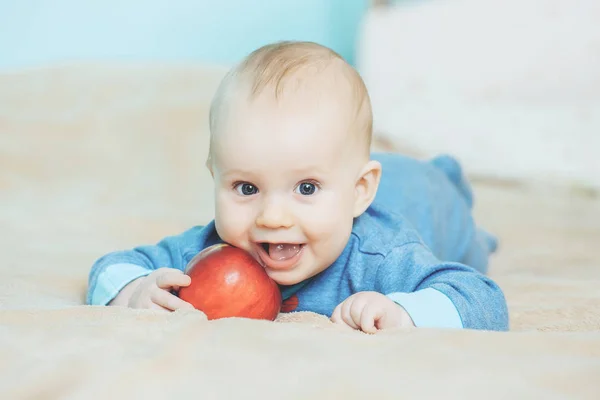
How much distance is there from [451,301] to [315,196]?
22 centimetres

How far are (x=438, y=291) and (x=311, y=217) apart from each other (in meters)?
0.19

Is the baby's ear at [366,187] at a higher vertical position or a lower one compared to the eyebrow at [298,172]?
lower

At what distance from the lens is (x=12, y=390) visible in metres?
0.64

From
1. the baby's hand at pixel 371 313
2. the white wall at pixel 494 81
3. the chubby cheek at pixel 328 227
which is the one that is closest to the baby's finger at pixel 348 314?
the baby's hand at pixel 371 313

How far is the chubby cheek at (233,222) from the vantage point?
3.31 ft

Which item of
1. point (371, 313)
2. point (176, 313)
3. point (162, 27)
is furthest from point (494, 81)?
point (176, 313)

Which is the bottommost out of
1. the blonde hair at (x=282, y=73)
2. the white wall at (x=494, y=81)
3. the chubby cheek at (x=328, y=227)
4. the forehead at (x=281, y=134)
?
the white wall at (x=494, y=81)

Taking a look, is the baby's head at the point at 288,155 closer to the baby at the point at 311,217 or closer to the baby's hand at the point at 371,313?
the baby at the point at 311,217

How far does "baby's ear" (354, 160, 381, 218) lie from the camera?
1.10m

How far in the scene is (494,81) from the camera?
2857mm

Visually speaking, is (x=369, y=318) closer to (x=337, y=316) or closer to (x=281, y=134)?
(x=337, y=316)

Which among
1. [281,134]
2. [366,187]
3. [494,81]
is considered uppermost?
[281,134]

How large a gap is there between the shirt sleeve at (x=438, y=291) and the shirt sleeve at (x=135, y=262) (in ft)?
0.99

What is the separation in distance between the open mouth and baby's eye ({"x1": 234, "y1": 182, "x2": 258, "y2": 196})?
71mm
